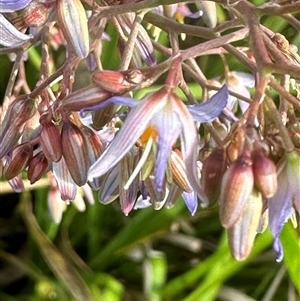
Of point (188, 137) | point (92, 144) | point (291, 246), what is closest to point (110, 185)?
point (92, 144)

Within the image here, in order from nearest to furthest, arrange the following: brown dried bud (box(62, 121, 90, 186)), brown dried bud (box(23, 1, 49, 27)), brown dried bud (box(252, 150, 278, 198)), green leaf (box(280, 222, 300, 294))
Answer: brown dried bud (box(252, 150, 278, 198)), brown dried bud (box(62, 121, 90, 186)), brown dried bud (box(23, 1, 49, 27)), green leaf (box(280, 222, 300, 294))

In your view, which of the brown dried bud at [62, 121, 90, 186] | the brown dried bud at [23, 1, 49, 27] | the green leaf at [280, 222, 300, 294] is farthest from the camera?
the green leaf at [280, 222, 300, 294]

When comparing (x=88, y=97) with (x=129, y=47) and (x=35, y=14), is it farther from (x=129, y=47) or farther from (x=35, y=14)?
(x=35, y=14)

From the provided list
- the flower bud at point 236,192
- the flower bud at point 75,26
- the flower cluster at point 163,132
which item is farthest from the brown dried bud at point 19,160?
the flower bud at point 236,192

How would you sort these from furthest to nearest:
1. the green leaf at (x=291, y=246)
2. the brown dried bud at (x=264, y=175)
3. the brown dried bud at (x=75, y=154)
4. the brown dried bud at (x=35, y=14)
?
the green leaf at (x=291, y=246), the brown dried bud at (x=35, y=14), the brown dried bud at (x=75, y=154), the brown dried bud at (x=264, y=175)

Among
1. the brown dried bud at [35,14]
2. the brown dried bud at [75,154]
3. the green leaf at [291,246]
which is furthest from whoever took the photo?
the green leaf at [291,246]

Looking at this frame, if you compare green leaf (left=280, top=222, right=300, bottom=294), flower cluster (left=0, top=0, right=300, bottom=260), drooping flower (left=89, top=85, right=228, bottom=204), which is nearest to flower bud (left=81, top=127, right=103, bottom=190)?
flower cluster (left=0, top=0, right=300, bottom=260)

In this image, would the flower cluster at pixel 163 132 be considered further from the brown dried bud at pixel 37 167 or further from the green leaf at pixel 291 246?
the green leaf at pixel 291 246

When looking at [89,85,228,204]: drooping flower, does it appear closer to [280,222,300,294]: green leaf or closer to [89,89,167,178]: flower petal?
[89,89,167,178]: flower petal
